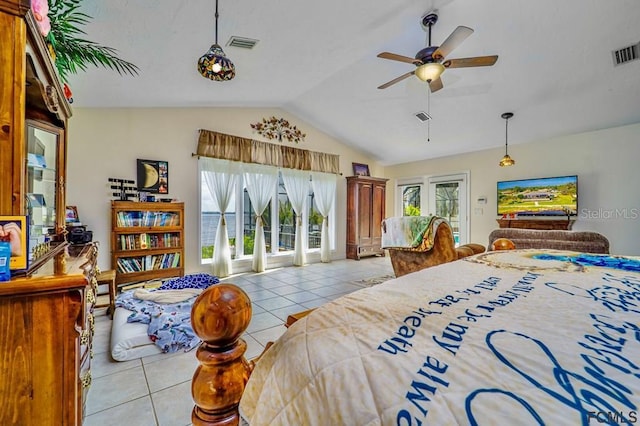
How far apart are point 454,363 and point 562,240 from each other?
4.25 metres

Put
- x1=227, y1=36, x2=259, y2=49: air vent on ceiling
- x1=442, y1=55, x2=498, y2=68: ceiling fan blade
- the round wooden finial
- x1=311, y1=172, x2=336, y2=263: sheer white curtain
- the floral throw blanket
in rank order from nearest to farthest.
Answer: the round wooden finial
the floral throw blanket
x1=442, y1=55, x2=498, y2=68: ceiling fan blade
x1=227, y1=36, x2=259, y2=49: air vent on ceiling
x1=311, y1=172, x2=336, y2=263: sheer white curtain

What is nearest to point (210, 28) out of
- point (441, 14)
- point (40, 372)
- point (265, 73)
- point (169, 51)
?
point (169, 51)

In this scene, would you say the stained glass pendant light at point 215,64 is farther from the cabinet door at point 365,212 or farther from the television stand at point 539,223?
the television stand at point 539,223

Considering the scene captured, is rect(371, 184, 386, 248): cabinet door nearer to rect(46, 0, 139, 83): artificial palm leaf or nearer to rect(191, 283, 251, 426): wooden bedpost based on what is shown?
rect(46, 0, 139, 83): artificial palm leaf

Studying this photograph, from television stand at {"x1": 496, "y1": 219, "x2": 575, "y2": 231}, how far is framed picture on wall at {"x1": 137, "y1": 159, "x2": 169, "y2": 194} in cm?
620

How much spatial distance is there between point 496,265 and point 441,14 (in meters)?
3.02

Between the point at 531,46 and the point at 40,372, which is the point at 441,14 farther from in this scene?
the point at 40,372

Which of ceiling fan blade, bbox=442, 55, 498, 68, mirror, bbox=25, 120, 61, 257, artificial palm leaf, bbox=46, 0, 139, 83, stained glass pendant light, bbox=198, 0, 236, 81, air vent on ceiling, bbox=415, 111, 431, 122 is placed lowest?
mirror, bbox=25, 120, 61, 257

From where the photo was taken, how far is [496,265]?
145 cm

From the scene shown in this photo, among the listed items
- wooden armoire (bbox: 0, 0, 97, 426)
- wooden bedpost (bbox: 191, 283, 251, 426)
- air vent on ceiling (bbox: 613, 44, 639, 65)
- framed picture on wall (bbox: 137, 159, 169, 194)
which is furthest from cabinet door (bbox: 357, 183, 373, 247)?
wooden bedpost (bbox: 191, 283, 251, 426)

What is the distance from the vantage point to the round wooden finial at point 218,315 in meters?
0.61

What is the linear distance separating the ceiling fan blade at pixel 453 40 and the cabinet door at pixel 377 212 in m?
4.34

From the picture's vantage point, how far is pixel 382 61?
3.93 meters

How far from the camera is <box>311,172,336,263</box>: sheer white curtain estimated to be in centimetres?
627
